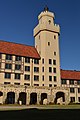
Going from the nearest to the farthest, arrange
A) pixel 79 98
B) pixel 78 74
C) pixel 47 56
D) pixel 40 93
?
pixel 40 93
pixel 47 56
pixel 79 98
pixel 78 74

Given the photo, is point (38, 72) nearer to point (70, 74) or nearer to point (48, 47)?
point (48, 47)

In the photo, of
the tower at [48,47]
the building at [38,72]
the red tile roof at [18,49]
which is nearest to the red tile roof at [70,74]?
the building at [38,72]

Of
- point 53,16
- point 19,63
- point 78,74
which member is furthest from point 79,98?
point 53,16

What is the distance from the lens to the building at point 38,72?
186 ft

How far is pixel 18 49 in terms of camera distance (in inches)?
2554

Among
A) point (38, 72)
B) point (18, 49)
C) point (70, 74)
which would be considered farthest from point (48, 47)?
point (70, 74)

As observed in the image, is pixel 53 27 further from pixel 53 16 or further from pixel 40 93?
pixel 40 93

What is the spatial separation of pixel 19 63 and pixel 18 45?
8.53 m

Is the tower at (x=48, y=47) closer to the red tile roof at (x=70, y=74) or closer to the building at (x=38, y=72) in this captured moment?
the building at (x=38, y=72)

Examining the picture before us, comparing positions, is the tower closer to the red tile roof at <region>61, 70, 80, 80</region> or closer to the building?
the building

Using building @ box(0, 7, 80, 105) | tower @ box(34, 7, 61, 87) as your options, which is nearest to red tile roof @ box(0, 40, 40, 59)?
building @ box(0, 7, 80, 105)

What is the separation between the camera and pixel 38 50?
68625 millimetres

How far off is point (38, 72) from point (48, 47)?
8897 mm

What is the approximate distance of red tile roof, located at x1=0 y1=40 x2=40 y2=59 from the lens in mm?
61719
